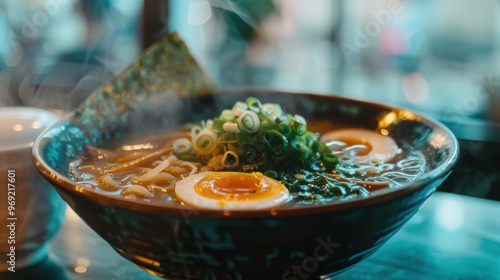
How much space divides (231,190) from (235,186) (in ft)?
0.08

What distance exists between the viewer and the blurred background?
410cm

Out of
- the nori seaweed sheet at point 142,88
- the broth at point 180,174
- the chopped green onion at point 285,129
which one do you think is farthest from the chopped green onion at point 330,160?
the nori seaweed sheet at point 142,88

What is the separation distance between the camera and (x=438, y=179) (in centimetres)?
121

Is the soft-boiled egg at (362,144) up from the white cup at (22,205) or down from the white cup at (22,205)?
up

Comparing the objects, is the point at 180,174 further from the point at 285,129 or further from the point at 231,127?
the point at 285,129

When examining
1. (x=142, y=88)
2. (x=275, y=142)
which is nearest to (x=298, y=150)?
(x=275, y=142)

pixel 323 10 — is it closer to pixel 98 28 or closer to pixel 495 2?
pixel 495 2

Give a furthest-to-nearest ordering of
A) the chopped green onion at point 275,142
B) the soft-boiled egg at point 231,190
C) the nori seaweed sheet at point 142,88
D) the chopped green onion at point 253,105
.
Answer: the nori seaweed sheet at point 142,88, the chopped green onion at point 253,105, the chopped green onion at point 275,142, the soft-boiled egg at point 231,190

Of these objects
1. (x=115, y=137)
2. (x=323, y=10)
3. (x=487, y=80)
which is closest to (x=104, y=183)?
(x=115, y=137)

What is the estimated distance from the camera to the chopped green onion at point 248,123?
1.58 meters

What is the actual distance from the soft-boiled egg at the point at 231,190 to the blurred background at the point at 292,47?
5.96ft

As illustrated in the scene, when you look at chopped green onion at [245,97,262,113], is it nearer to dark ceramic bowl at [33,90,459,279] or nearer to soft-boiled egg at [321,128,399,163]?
soft-boiled egg at [321,128,399,163]

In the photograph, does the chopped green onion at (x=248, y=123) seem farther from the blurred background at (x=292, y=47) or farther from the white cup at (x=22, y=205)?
the blurred background at (x=292, y=47)

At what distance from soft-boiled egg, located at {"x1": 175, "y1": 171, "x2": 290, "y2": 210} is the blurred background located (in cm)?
182
